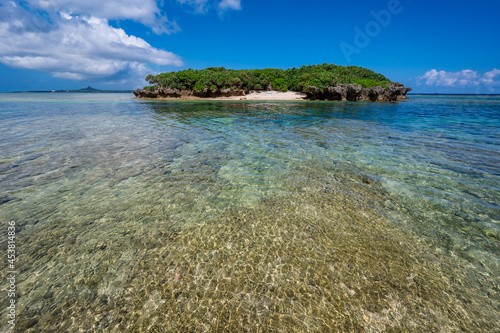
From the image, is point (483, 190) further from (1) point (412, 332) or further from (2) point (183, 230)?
(2) point (183, 230)

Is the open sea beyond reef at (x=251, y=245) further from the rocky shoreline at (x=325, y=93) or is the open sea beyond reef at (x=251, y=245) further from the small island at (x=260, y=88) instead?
the small island at (x=260, y=88)

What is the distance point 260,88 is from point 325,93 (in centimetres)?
2120

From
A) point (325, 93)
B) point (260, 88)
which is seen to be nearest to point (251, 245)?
point (325, 93)

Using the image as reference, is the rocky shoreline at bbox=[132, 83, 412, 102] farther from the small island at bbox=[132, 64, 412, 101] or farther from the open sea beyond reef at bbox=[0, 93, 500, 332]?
the open sea beyond reef at bbox=[0, 93, 500, 332]

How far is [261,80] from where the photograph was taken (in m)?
68.0

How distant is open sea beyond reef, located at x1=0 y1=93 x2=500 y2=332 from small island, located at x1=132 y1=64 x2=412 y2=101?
54.0 metres

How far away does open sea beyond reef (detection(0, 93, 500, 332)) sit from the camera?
8.93 ft

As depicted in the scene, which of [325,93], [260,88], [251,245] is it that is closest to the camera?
[251,245]

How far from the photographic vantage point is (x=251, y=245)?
12.9 feet

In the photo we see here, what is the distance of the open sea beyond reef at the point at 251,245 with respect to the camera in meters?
2.72

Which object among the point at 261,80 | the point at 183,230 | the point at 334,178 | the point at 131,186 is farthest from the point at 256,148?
the point at 261,80

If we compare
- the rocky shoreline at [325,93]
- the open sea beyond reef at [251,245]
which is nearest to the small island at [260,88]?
the rocky shoreline at [325,93]

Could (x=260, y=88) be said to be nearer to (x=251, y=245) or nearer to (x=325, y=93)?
(x=325, y=93)

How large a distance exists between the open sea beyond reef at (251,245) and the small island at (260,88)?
177 ft
